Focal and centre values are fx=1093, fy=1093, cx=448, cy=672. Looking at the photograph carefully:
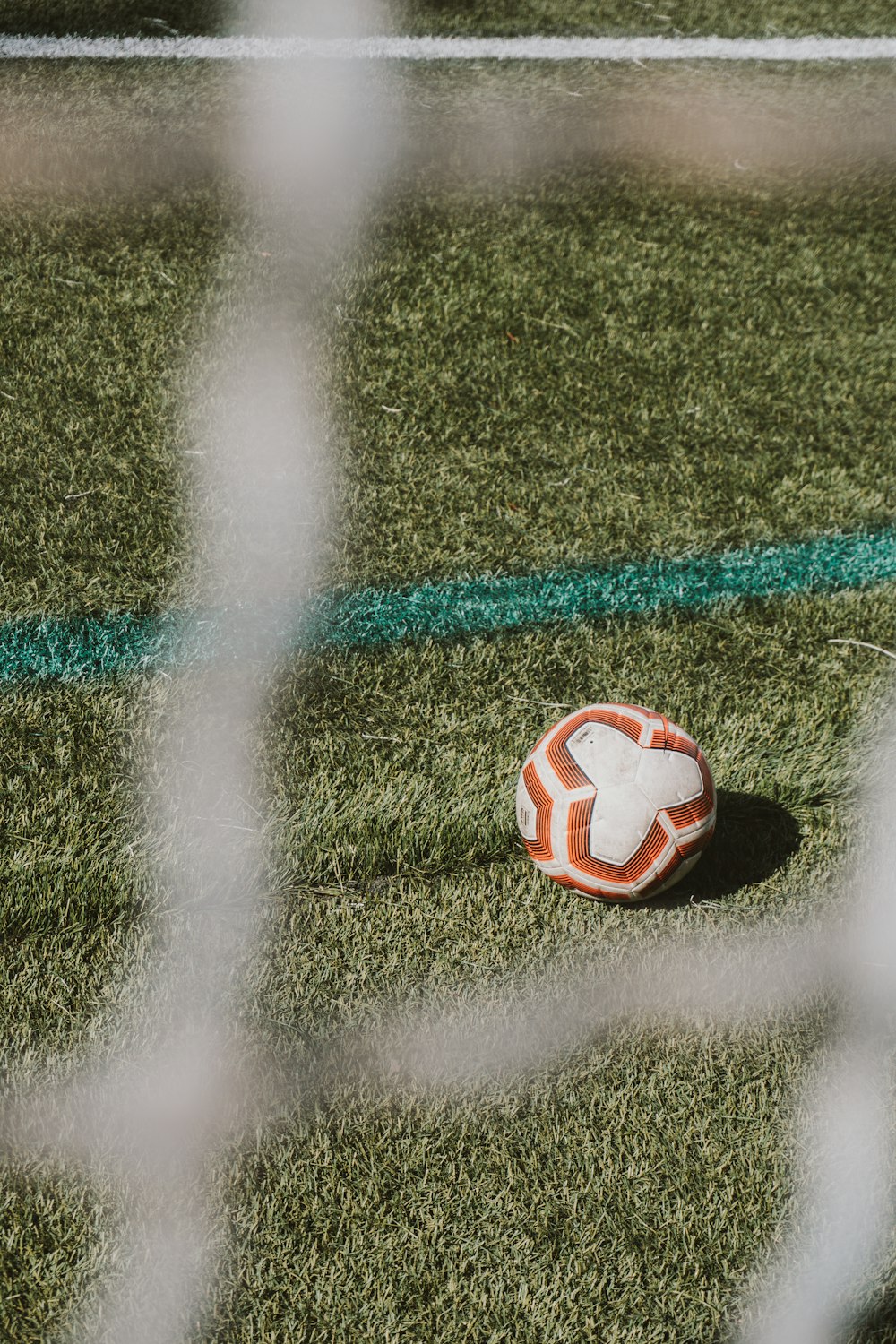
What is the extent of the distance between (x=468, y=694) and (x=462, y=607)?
0.27 metres

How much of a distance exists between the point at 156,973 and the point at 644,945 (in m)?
0.96

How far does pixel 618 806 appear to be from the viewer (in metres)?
2.06

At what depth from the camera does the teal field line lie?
2.51 meters

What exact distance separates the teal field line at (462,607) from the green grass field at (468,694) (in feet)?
0.15

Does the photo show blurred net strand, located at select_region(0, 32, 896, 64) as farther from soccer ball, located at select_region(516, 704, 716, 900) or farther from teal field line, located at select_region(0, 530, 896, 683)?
soccer ball, located at select_region(516, 704, 716, 900)

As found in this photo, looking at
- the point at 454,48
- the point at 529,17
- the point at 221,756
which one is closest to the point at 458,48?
the point at 454,48

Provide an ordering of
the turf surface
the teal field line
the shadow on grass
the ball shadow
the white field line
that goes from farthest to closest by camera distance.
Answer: the turf surface < the white field line < the teal field line < the ball shadow < the shadow on grass

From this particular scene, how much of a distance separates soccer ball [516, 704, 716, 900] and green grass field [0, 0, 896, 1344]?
0.50 feet

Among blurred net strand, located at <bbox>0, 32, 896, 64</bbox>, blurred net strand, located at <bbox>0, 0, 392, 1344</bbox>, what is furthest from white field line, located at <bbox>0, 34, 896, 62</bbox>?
blurred net strand, located at <bbox>0, 0, 392, 1344</bbox>

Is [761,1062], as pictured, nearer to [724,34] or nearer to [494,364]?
[494,364]

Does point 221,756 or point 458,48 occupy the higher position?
point 458,48

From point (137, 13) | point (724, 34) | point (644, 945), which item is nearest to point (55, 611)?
point (644, 945)

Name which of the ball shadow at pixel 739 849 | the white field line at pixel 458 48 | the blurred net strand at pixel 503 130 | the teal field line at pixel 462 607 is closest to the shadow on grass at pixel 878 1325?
the ball shadow at pixel 739 849

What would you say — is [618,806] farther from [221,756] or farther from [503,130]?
[503,130]
